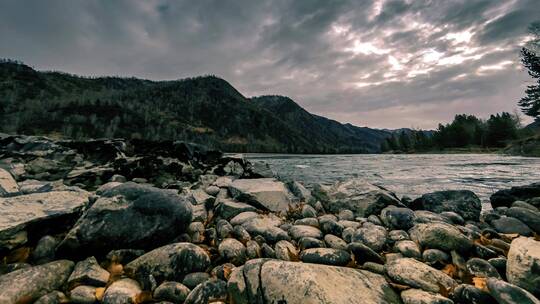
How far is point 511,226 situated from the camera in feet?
17.1

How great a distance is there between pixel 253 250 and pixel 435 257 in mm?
2862

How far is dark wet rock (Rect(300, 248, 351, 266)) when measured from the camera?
11.6 ft

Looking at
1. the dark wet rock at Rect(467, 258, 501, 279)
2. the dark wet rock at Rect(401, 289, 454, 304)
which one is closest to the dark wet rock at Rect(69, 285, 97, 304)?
the dark wet rock at Rect(401, 289, 454, 304)

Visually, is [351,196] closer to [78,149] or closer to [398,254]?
[398,254]

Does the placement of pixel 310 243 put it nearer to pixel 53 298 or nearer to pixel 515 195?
pixel 53 298

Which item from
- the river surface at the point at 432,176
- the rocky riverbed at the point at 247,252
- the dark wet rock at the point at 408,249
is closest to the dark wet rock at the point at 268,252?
the rocky riverbed at the point at 247,252

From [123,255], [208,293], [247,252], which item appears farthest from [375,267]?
[123,255]

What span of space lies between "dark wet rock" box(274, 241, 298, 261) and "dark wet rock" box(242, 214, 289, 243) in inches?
11.6

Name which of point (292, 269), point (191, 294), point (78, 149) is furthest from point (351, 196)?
point (78, 149)

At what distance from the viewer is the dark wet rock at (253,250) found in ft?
12.7

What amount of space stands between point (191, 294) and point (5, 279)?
219 cm

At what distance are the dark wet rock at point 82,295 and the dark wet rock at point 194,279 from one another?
999mm

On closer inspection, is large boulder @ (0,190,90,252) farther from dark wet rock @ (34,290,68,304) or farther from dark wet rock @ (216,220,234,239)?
dark wet rock @ (216,220,234,239)

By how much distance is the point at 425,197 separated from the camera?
7539 millimetres
